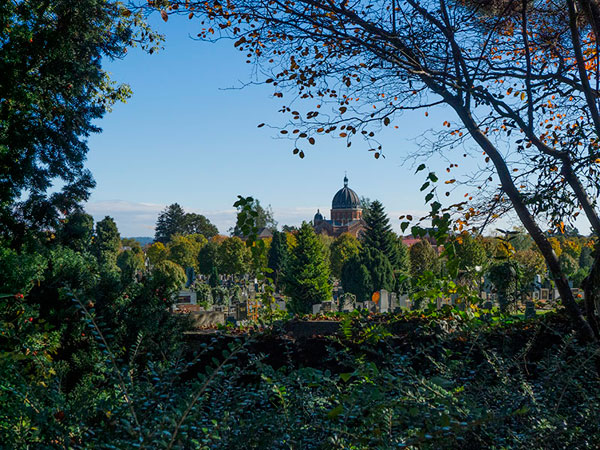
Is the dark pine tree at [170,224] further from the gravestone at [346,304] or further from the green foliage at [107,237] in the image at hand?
the gravestone at [346,304]

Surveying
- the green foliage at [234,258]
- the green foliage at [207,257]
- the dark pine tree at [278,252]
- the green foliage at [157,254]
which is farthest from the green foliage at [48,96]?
the green foliage at [157,254]

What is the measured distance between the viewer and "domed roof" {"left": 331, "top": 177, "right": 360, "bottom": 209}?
91.3 meters

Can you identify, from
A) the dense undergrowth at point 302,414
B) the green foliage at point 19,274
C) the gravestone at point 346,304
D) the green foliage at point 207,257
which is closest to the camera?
the dense undergrowth at point 302,414

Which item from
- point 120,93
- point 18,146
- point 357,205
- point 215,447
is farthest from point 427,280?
point 357,205

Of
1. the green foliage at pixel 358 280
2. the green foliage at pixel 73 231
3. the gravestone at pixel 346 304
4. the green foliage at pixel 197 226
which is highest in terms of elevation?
the green foliage at pixel 197 226

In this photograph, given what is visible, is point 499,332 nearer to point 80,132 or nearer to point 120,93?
point 80,132

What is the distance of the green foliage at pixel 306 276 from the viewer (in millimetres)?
21625

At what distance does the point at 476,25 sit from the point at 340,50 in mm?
1421

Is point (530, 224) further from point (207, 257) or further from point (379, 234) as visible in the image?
point (207, 257)

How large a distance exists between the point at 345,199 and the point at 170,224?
3244 centimetres

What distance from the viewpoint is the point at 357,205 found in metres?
93.6

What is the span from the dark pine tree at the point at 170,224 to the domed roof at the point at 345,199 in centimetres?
3006

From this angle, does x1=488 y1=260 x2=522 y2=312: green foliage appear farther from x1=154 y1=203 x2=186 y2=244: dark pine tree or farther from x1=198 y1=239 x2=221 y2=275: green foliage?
x1=154 y1=203 x2=186 y2=244: dark pine tree

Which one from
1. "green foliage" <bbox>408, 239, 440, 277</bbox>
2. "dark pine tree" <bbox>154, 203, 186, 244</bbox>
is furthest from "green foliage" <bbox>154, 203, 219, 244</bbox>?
"green foliage" <bbox>408, 239, 440, 277</bbox>
